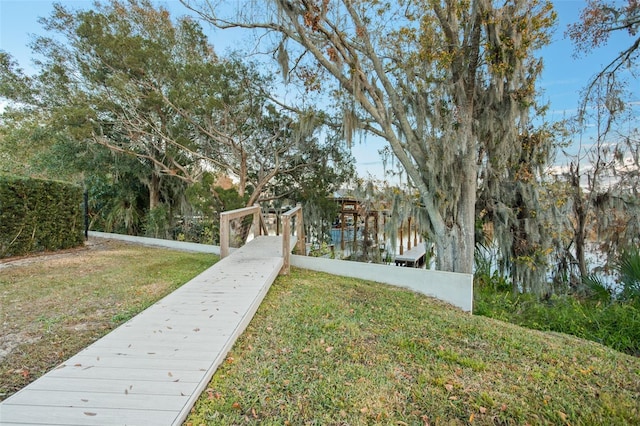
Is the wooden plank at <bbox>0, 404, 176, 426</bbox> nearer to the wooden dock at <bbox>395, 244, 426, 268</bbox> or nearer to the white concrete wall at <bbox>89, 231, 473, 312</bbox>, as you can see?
the white concrete wall at <bbox>89, 231, 473, 312</bbox>

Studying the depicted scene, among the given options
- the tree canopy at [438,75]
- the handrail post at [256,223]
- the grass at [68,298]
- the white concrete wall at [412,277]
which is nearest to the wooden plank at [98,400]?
the grass at [68,298]

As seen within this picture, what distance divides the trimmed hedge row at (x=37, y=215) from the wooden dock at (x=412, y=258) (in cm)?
927

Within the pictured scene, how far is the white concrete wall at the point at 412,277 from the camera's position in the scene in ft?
15.8

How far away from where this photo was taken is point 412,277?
521 centimetres

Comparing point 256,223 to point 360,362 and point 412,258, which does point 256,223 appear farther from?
point 412,258

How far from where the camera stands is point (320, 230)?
1023cm

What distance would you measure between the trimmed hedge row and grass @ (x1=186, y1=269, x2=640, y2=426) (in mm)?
5634

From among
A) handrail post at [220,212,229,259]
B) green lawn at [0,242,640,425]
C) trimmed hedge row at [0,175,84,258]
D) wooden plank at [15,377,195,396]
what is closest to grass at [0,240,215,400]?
green lawn at [0,242,640,425]

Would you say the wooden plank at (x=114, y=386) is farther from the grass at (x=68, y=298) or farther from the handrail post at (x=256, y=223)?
the handrail post at (x=256, y=223)

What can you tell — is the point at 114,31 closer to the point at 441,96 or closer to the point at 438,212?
the point at 441,96

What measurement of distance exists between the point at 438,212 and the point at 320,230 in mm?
4962

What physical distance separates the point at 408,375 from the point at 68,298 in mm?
4040

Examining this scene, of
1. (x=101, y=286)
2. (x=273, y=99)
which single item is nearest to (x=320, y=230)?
(x=273, y=99)

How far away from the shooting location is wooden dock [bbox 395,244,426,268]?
10.5 m
